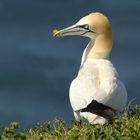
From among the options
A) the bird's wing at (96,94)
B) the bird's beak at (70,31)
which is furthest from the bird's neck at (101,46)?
the bird's wing at (96,94)

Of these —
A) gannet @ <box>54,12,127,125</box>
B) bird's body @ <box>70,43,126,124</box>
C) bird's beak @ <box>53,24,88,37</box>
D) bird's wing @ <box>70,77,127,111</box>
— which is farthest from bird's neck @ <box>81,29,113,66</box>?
bird's wing @ <box>70,77,127,111</box>

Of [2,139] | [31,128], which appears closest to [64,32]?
[31,128]

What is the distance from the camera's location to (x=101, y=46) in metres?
12.6

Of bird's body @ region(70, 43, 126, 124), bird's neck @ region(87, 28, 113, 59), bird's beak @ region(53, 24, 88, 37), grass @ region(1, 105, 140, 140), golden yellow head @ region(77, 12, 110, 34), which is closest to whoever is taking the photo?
grass @ region(1, 105, 140, 140)

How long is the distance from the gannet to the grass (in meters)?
0.24

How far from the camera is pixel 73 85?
11.0m

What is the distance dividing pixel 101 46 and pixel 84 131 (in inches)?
172

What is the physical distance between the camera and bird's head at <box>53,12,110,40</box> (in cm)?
1259

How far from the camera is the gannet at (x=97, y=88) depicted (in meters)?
9.89

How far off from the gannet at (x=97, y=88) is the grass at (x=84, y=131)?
9.3 inches

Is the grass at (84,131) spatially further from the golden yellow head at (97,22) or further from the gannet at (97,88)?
the golden yellow head at (97,22)

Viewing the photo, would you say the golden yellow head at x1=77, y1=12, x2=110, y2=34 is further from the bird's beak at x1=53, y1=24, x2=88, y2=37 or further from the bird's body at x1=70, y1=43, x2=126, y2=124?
the bird's body at x1=70, y1=43, x2=126, y2=124

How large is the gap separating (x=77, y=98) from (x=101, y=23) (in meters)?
2.55

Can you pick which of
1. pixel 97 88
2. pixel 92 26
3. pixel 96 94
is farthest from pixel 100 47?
pixel 96 94
